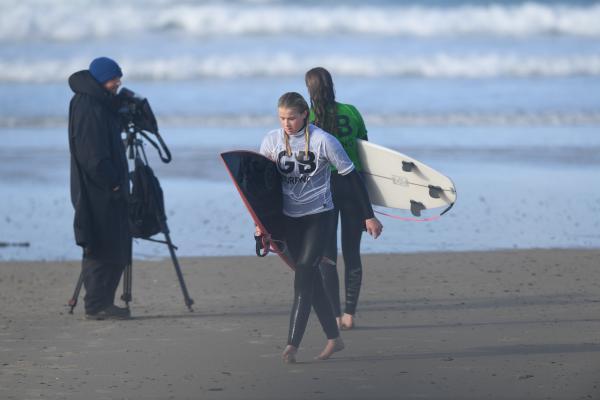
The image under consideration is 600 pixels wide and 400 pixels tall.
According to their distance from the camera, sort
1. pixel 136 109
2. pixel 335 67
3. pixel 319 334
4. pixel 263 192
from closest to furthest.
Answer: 1. pixel 263 192
2. pixel 319 334
3. pixel 136 109
4. pixel 335 67

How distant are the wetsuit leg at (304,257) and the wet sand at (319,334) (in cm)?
22

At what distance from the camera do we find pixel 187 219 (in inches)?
448

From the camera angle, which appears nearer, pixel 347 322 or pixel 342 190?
pixel 342 190

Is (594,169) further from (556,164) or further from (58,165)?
(58,165)

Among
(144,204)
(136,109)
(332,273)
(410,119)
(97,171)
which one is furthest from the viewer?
(410,119)

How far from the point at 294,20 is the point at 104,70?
104ft

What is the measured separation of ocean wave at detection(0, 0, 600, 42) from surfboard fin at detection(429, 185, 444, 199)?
29.8 metres

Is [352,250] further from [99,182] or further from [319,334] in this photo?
[99,182]

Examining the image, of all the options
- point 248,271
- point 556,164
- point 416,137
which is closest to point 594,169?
point 556,164

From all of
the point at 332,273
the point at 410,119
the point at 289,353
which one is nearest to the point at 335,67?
the point at 410,119

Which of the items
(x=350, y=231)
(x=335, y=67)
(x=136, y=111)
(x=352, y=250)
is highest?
(x=335, y=67)

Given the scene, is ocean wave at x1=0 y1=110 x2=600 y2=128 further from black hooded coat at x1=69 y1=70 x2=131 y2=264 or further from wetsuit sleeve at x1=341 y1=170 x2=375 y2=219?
wetsuit sleeve at x1=341 y1=170 x2=375 y2=219

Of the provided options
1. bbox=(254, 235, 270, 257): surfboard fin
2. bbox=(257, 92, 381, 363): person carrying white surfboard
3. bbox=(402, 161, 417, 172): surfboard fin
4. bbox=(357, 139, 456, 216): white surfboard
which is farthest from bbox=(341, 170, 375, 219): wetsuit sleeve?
bbox=(402, 161, 417, 172): surfboard fin

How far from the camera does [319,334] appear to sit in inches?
275
